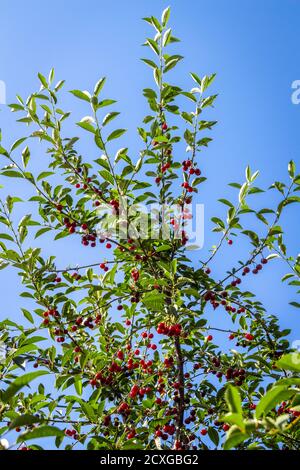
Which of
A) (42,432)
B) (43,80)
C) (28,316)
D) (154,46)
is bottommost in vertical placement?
(42,432)

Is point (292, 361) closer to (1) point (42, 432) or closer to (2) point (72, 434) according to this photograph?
(1) point (42, 432)

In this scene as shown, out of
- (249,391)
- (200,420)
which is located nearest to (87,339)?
(200,420)

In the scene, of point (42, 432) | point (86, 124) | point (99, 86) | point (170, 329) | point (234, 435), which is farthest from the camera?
point (99, 86)

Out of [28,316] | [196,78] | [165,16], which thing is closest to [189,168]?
[196,78]

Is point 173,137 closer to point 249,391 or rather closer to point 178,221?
point 178,221

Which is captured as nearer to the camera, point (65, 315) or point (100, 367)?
point (100, 367)

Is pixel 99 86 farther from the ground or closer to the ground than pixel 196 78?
closer to the ground

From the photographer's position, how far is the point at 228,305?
516 cm

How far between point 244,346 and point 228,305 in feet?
1.57

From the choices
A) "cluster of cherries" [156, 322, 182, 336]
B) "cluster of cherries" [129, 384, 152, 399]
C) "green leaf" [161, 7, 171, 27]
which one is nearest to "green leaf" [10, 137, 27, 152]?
"green leaf" [161, 7, 171, 27]

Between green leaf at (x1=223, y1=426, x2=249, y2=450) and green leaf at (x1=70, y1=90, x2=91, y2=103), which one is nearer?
green leaf at (x1=223, y1=426, x2=249, y2=450)

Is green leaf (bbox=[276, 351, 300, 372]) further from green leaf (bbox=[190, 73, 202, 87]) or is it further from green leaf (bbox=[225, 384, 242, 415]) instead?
green leaf (bbox=[190, 73, 202, 87])

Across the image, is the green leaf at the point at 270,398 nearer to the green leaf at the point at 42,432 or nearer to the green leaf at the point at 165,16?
the green leaf at the point at 42,432
